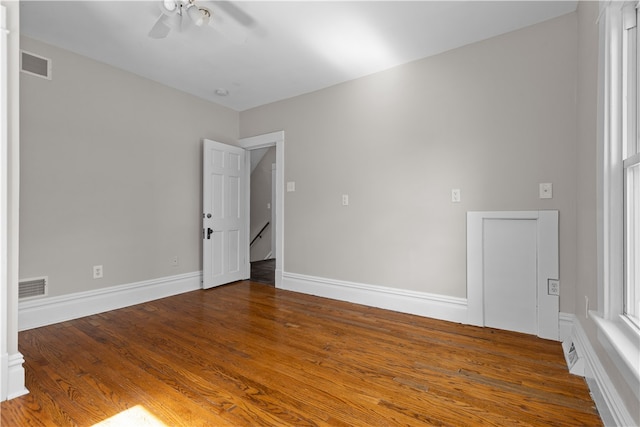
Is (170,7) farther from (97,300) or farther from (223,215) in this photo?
(97,300)

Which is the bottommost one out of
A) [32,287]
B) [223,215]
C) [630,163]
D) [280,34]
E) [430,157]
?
[32,287]

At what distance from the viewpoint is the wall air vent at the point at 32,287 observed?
8.70ft

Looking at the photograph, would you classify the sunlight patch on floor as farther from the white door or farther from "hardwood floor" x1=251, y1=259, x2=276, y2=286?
"hardwood floor" x1=251, y1=259, x2=276, y2=286

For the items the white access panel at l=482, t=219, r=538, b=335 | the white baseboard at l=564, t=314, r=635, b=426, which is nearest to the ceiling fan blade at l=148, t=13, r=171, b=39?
the white access panel at l=482, t=219, r=538, b=335

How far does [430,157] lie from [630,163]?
67.8 inches

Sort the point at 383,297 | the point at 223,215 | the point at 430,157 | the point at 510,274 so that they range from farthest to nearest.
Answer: the point at 223,215, the point at 383,297, the point at 430,157, the point at 510,274

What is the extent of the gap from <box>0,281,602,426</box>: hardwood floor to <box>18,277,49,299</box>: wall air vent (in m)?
0.31

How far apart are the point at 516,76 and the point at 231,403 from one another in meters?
3.22

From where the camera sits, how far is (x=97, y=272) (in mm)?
3135

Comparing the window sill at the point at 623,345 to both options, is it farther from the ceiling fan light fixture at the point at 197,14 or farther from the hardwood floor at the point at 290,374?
the ceiling fan light fixture at the point at 197,14

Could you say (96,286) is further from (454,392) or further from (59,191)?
(454,392)

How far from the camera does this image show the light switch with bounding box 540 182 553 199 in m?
2.46

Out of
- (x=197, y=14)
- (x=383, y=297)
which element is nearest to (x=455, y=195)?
(x=383, y=297)

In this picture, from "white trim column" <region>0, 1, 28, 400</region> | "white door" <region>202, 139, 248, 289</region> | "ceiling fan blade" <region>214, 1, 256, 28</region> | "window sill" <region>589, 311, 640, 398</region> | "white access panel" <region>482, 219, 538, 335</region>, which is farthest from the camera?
"white door" <region>202, 139, 248, 289</region>
